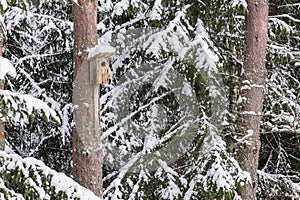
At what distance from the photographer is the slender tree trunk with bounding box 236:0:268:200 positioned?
5598mm

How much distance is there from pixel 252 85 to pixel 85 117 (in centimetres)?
219

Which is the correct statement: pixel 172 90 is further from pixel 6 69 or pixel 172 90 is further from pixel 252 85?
pixel 6 69

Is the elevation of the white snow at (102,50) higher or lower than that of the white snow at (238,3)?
lower

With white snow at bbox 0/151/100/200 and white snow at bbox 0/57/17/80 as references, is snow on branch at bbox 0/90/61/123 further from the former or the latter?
white snow at bbox 0/151/100/200

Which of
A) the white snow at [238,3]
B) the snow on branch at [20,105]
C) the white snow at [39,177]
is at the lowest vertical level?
the white snow at [39,177]

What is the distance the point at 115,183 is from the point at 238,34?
8.01 feet

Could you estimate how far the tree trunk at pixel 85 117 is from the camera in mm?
4469

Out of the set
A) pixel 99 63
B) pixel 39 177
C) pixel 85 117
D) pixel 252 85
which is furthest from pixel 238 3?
pixel 39 177

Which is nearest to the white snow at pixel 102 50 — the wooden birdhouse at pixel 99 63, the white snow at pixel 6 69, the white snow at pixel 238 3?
the wooden birdhouse at pixel 99 63

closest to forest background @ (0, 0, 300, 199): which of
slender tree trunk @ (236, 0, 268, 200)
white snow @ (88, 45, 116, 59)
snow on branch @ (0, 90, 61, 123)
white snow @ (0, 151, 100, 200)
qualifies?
slender tree trunk @ (236, 0, 268, 200)

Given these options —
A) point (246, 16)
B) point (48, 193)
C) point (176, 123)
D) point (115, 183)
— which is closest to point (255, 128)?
point (176, 123)

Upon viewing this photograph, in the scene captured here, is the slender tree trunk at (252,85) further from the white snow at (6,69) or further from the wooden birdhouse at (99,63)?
the white snow at (6,69)

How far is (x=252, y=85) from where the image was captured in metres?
5.64

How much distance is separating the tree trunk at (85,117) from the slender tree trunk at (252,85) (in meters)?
1.94
